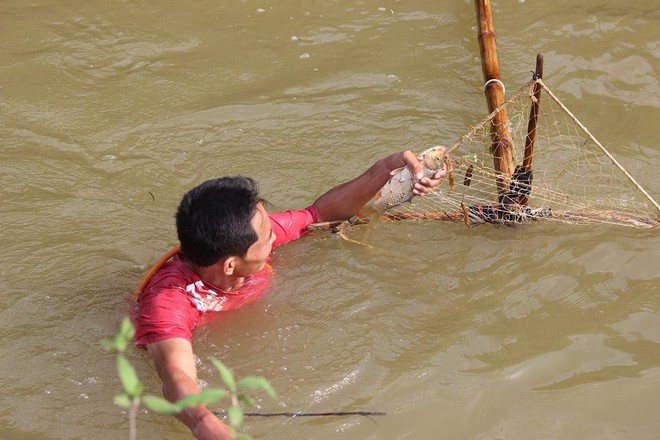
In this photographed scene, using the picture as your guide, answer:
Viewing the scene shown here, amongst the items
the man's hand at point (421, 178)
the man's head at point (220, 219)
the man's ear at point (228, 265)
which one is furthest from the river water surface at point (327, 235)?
the man's hand at point (421, 178)

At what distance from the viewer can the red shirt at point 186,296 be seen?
345 cm

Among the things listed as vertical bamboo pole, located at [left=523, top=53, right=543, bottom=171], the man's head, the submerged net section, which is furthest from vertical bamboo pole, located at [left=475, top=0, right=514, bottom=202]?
the man's head

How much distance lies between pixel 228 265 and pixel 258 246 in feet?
0.54

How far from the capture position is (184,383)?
3174mm

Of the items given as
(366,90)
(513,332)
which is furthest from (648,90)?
(513,332)

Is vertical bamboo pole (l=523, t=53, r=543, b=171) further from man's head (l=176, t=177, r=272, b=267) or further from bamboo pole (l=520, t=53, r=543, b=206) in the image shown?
man's head (l=176, t=177, r=272, b=267)

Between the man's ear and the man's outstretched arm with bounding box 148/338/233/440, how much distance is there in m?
0.38

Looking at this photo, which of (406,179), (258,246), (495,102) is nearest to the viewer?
(258,246)

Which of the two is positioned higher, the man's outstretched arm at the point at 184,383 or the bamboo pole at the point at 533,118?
the bamboo pole at the point at 533,118

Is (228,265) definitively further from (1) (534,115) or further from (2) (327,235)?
(1) (534,115)

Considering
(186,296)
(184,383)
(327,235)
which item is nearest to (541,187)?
(327,235)

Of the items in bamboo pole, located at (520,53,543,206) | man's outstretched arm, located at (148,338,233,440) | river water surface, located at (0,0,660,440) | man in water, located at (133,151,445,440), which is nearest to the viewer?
man's outstretched arm, located at (148,338,233,440)

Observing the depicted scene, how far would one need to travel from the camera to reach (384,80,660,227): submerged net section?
4.30 metres

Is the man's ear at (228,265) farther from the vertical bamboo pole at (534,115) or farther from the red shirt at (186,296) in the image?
the vertical bamboo pole at (534,115)
